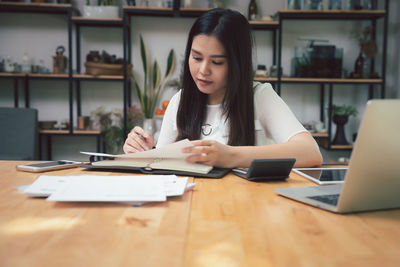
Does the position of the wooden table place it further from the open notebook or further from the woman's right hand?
the woman's right hand

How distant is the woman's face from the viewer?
1.37 m

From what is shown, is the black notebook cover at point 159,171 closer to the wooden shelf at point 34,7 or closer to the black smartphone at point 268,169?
the black smartphone at point 268,169

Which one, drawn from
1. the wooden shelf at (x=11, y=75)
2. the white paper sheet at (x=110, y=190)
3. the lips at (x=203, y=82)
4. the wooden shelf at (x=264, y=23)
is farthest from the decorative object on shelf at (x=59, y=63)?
the white paper sheet at (x=110, y=190)

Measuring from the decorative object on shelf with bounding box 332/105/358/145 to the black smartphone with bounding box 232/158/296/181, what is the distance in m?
2.62

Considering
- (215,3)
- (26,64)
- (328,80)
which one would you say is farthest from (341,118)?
(26,64)

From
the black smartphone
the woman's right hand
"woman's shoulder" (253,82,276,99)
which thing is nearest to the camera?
the black smartphone

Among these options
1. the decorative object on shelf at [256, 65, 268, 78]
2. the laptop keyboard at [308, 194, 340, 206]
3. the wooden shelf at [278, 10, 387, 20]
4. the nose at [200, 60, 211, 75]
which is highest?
the wooden shelf at [278, 10, 387, 20]

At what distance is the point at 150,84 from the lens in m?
3.60

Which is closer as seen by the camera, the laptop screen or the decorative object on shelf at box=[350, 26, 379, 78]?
the laptop screen

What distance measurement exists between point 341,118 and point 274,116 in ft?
7.06

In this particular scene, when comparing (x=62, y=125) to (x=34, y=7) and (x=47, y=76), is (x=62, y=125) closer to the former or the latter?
(x=47, y=76)

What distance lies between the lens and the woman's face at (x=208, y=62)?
137 cm

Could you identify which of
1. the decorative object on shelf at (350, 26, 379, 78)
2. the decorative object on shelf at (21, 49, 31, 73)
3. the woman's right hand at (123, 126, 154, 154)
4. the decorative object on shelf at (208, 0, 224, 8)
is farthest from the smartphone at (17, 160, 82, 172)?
the decorative object on shelf at (350, 26, 379, 78)

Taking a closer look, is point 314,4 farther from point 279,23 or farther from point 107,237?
point 107,237
